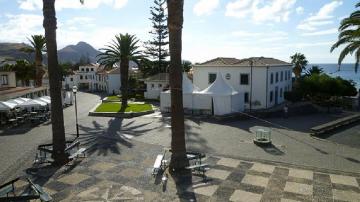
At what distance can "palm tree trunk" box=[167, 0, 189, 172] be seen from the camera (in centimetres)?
1333

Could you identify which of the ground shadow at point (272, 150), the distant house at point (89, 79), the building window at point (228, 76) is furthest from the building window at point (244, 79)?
the distant house at point (89, 79)

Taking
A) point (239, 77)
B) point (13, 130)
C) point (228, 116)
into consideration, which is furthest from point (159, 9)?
point (13, 130)

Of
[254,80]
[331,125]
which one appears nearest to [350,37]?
[331,125]

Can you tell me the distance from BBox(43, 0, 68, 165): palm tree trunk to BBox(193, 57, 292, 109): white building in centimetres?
2396

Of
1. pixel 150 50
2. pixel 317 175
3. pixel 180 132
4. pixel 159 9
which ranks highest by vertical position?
pixel 159 9

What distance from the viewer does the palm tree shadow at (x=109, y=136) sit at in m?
18.5

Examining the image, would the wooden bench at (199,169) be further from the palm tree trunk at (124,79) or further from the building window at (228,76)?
the building window at (228,76)

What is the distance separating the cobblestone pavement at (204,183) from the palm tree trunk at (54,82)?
38.6 inches

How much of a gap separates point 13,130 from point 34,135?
11.2 ft

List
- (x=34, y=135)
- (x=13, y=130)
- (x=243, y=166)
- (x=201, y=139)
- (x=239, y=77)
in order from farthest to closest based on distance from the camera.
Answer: (x=239, y=77)
(x=13, y=130)
(x=34, y=135)
(x=201, y=139)
(x=243, y=166)

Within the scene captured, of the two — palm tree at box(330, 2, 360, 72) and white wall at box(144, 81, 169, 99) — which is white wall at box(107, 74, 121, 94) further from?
palm tree at box(330, 2, 360, 72)

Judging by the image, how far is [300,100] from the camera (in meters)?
44.9

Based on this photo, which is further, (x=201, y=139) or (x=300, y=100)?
(x=300, y=100)

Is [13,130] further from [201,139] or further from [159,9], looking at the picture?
[159,9]
